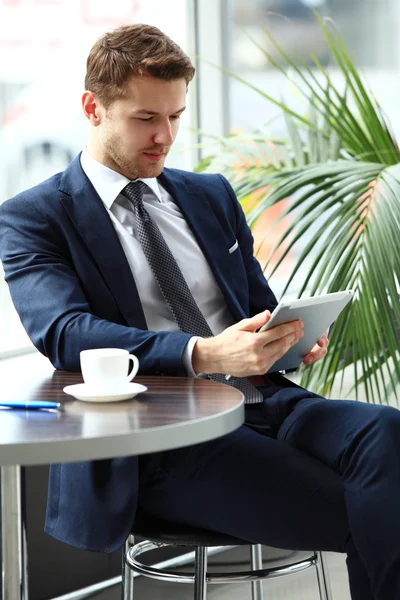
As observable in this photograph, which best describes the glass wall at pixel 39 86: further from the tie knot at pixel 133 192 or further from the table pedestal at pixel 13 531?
the table pedestal at pixel 13 531

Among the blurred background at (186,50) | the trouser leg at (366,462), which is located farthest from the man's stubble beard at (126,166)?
the blurred background at (186,50)

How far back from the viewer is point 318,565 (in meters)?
1.85

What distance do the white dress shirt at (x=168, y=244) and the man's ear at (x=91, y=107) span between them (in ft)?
0.24

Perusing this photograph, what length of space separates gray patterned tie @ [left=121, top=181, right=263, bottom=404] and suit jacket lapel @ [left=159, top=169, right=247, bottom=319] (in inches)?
4.1

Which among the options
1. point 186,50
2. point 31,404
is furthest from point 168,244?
point 186,50

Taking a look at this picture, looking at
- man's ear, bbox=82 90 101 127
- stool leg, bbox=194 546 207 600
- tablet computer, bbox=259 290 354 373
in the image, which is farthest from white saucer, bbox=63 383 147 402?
man's ear, bbox=82 90 101 127

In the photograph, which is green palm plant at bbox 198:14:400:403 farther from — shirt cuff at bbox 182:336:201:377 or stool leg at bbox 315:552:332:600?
shirt cuff at bbox 182:336:201:377

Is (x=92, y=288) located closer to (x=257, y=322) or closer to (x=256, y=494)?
(x=257, y=322)

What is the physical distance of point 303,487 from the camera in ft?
5.12

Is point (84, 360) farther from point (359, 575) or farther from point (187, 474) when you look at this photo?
point (359, 575)

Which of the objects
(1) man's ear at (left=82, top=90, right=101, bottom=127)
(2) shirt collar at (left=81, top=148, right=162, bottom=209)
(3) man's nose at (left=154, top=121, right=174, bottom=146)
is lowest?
(2) shirt collar at (left=81, top=148, right=162, bottom=209)

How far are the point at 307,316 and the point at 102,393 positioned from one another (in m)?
0.40

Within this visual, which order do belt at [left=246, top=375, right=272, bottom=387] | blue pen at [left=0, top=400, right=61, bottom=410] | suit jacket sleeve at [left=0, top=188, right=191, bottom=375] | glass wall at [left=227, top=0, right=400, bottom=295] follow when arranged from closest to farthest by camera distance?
blue pen at [left=0, top=400, right=61, bottom=410]
suit jacket sleeve at [left=0, top=188, right=191, bottom=375]
belt at [left=246, top=375, right=272, bottom=387]
glass wall at [left=227, top=0, right=400, bottom=295]

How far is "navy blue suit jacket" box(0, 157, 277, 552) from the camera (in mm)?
1502
